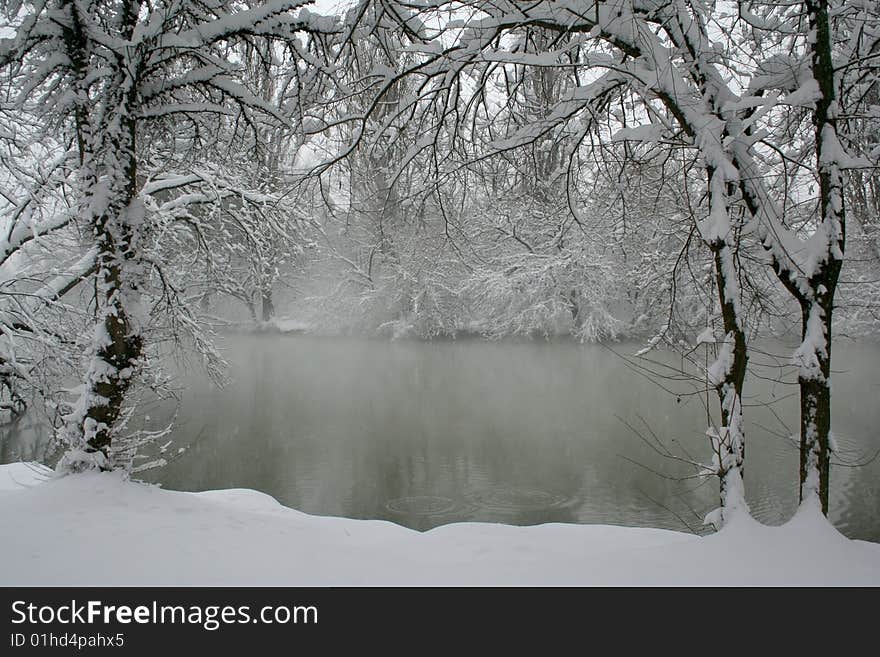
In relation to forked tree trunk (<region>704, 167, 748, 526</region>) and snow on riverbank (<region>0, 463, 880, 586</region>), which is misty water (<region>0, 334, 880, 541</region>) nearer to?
forked tree trunk (<region>704, 167, 748, 526</region>)

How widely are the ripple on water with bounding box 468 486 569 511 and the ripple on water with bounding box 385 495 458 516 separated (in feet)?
1.21

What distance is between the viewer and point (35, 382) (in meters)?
6.13

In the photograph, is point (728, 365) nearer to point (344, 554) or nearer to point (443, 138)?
point (344, 554)

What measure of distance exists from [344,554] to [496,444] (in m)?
7.64

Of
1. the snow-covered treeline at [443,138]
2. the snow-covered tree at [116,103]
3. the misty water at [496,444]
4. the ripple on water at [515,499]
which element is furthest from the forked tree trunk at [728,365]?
the ripple on water at [515,499]

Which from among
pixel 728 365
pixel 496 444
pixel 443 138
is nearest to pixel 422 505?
pixel 496 444

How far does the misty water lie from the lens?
25.6 ft

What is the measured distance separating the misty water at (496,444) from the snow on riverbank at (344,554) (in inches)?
36.9

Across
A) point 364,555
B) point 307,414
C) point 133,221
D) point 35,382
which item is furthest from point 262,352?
point 364,555

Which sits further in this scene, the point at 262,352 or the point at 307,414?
the point at 262,352

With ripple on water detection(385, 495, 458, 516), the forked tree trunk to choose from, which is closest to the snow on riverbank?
the forked tree trunk
